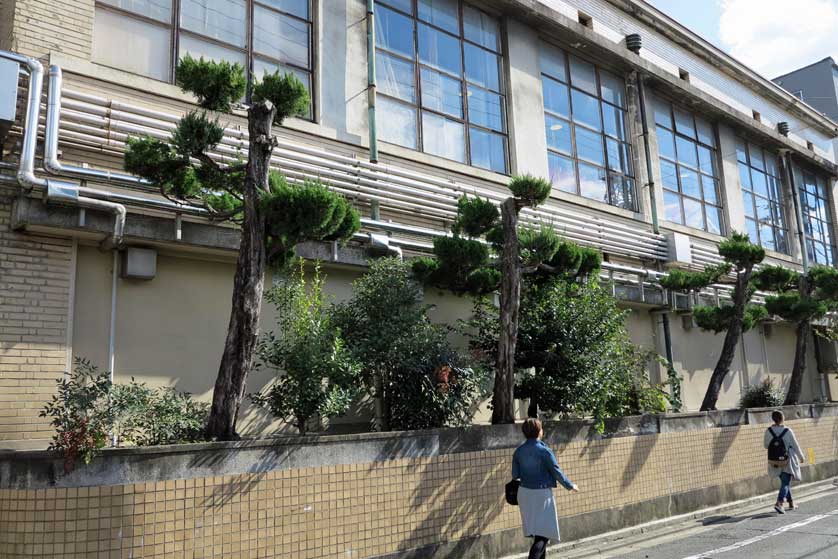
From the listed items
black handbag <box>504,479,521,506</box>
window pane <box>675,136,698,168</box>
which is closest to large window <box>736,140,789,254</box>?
window pane <box>675,136,698,168</box>

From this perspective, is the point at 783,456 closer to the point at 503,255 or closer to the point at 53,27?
the point at 503,255

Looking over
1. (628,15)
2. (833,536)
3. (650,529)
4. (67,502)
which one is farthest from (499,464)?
(628,15)

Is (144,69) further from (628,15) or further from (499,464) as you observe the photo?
(628,15)

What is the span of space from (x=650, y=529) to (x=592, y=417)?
181 centimetres

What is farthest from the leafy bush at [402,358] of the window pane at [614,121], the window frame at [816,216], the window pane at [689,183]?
the window frame at [816,216]

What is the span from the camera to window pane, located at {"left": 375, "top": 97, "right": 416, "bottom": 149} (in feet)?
42.7

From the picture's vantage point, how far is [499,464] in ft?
30.7

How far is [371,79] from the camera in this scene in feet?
41.3

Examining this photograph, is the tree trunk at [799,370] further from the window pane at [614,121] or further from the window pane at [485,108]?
the window pane at [485,108]

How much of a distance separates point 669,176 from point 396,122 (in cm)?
937

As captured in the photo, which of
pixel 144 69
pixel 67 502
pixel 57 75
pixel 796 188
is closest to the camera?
pixel 67 502

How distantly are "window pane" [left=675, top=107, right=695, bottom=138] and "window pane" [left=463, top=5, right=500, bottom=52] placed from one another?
714 cm

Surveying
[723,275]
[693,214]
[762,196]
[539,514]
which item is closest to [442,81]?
[723,275]

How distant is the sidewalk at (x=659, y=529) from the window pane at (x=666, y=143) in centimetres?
911
